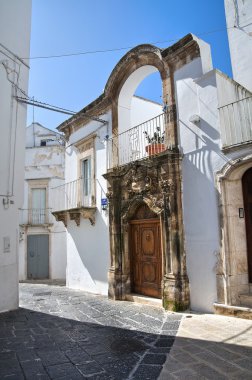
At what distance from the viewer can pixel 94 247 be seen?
982 centimetres

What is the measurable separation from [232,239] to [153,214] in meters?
2.34

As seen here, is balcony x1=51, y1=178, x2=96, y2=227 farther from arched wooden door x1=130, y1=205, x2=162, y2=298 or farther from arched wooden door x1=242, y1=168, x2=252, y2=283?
arched wooden door x1=242, y1=168, x2=252, y2=283

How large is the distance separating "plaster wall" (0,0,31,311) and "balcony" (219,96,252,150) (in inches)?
199

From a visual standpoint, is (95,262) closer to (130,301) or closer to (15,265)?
(130,301)

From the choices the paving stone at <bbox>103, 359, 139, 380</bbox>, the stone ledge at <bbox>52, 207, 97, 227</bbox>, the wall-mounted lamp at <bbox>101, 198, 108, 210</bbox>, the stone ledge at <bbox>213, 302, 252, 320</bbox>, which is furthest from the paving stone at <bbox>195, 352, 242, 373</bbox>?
the stone ledge at <bbox>52, 207, 97, 227</bbox>

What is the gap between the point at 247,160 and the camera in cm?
564

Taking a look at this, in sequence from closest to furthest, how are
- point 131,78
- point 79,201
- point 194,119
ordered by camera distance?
point 194,119 → point 131,78 → point 79,201

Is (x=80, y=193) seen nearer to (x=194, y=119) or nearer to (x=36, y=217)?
(x=194, y=119)

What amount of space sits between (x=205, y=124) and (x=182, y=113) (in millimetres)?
800

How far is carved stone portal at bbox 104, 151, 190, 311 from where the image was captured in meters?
6.65

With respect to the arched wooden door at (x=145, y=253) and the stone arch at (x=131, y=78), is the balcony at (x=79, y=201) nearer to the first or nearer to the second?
the arched wooden door at (x=145, y=253)

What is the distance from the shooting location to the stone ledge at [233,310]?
539 centimetres

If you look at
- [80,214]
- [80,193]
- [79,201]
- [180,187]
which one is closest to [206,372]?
[180,187]

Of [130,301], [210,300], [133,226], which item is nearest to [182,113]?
[133,226]
